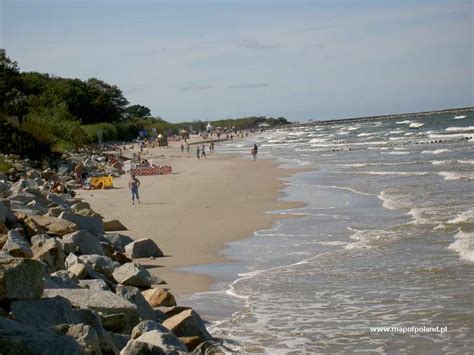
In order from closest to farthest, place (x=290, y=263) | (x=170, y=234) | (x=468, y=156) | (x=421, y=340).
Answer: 1. (x=421, y=340)
2. (x=290, y=263)
3. (x=170, y=234)
4. (x=468, y=156)

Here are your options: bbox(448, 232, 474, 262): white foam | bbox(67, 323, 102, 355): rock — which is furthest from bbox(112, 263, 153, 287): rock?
bbox(448, 232, 474, 262): white foam

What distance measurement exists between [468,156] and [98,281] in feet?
113

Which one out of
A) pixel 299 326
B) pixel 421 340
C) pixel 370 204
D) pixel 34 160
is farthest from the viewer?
pixel 34 160

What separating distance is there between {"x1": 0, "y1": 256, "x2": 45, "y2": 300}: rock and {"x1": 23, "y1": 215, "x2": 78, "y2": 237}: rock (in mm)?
5138

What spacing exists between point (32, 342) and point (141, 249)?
8.27 meters

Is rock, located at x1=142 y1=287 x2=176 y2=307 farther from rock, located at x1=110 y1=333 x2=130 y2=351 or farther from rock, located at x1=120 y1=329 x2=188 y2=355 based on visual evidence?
rock, located at x1=120 y1=329 x2=188 y2=355

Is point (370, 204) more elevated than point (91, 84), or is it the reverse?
point (91, 84)

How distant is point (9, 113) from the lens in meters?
41.6

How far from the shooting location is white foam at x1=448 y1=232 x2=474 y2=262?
1202 cm

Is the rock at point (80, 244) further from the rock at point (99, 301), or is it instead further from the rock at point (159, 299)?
the rock at point (99, 301)

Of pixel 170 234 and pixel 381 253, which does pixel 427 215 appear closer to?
pixel 381 253

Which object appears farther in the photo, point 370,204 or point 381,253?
point 370,204

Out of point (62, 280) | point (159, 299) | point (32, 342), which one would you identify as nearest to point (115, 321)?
point (62, 280)

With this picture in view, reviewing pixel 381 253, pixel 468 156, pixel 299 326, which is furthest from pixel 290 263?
pixel 468 156
